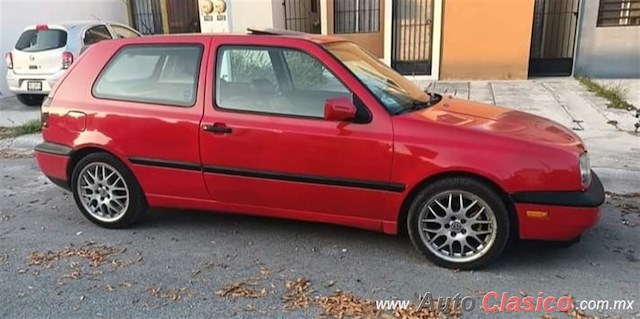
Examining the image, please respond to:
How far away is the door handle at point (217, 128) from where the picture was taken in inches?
137

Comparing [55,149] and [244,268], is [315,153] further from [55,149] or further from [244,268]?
[55,149]

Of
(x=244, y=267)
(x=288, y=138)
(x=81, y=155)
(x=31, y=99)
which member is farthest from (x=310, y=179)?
(x=31, y=99)

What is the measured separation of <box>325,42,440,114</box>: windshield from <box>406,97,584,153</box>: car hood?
0.12m

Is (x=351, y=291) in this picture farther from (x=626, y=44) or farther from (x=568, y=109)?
(x=626, y=44)

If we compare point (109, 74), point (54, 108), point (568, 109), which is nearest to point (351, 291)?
point (109, 74)

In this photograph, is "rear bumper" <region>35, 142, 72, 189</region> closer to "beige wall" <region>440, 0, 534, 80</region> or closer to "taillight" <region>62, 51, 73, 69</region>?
"taillight" <region>62, 51, 73, 69</region>

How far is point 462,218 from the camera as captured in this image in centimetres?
Answer: 318

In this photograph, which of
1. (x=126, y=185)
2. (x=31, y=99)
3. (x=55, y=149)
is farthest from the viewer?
(x=31, y=99)

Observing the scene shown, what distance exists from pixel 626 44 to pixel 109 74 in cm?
1053

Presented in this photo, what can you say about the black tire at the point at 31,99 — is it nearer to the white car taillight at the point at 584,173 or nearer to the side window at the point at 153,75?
the side window at the point at 153,75

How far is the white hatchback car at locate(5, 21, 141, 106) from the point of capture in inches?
363

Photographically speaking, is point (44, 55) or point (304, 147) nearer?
point (304, 147)

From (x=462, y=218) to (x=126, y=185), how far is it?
102 inches

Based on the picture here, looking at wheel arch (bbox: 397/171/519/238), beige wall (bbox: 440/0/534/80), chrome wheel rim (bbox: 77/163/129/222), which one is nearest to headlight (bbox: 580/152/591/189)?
wheel arch (bbox: 397/171/519/238)
